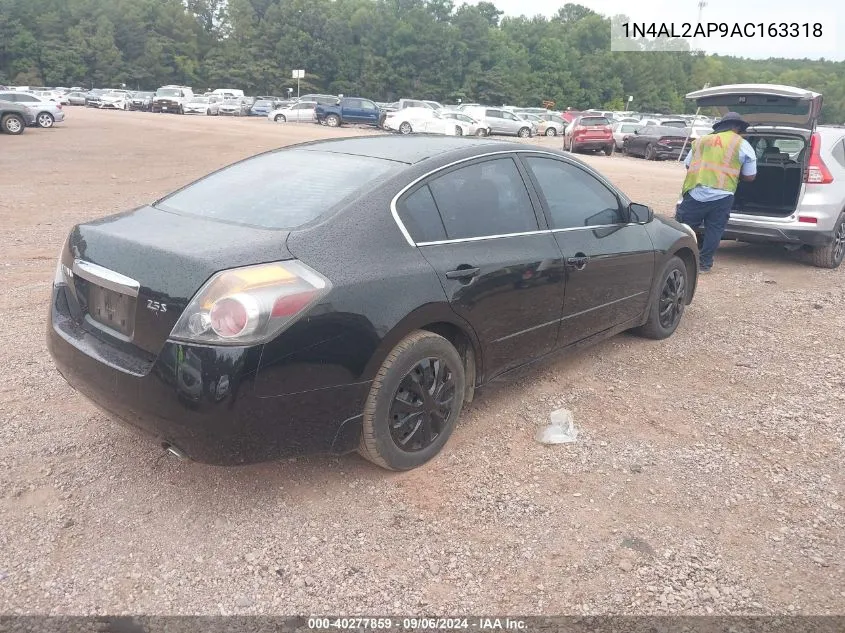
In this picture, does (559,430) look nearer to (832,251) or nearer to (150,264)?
(150,264)

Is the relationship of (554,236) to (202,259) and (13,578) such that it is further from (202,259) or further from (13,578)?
(13,578)

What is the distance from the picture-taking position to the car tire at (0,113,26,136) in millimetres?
22500

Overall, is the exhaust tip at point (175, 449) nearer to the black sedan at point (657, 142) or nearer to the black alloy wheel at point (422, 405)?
the black alloy wheel at point (422, 405)

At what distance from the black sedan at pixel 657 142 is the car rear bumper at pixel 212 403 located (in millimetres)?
26064

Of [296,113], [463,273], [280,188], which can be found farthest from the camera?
[296,113]

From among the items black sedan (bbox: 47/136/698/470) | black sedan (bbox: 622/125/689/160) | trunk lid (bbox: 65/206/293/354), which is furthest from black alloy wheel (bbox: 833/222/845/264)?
black sedan (bbox: 622/125/689/160)

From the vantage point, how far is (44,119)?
26.3 metres

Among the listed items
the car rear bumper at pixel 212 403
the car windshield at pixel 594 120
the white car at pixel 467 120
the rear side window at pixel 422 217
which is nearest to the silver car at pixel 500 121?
the white car at pixel 467 120

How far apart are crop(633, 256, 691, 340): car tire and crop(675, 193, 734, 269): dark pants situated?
1.80 meters

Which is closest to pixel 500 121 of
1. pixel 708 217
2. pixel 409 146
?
pixel 708 217

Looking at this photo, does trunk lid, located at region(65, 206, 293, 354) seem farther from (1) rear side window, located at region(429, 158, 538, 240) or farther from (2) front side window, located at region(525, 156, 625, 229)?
(2) front side window, located at region(525, 156, 625, 229)

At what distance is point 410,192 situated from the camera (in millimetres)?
Answer: 3271

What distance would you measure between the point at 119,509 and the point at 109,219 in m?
1.35

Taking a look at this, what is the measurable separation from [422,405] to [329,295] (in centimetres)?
80
